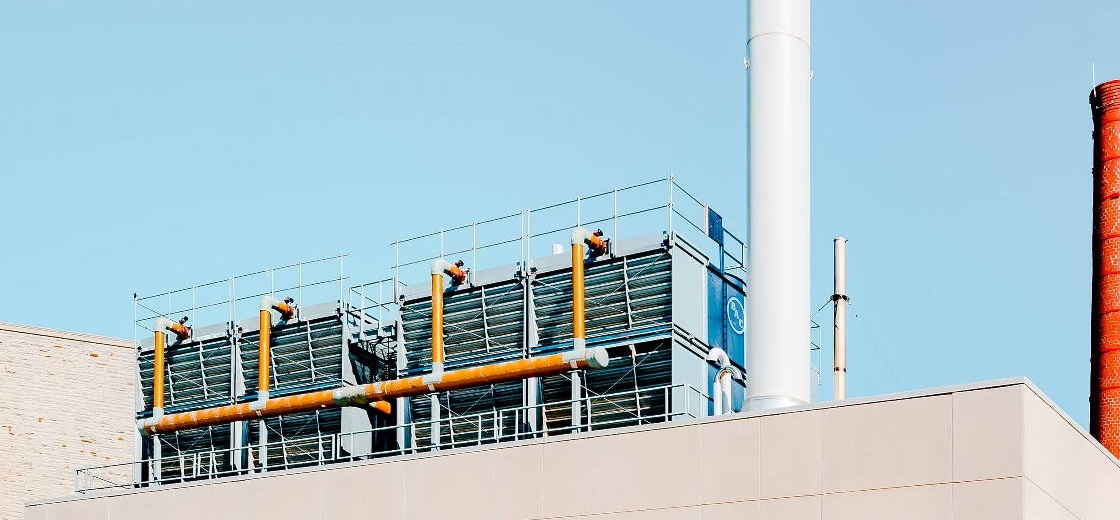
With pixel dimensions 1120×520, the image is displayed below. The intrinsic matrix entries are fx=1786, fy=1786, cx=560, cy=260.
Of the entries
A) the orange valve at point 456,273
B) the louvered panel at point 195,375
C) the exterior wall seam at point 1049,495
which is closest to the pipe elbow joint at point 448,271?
the orange valve at point 456,273

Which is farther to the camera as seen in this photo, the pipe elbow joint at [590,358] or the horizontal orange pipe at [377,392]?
the horizontal orange pipe at [377,392]

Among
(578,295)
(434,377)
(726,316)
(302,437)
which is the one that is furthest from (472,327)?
(726,316)

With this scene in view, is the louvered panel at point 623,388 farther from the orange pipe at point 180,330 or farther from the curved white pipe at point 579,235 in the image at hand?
the orange pipe at point 180,330

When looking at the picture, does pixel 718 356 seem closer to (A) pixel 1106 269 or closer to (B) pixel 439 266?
(B) pixel 439 266

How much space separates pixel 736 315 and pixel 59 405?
19.3 metres

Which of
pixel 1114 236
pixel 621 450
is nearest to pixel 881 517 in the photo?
pixel 621 450

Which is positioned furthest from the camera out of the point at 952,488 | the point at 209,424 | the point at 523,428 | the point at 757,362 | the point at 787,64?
the point at 209,424

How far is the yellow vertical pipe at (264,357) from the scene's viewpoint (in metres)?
38.9

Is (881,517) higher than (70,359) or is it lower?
lower

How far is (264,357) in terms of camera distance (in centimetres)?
3894

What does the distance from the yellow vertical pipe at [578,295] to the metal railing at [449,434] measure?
1231mm

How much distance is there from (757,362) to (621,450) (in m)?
3.33

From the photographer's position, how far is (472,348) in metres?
36.1

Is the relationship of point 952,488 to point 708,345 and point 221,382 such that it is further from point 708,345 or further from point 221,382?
point 221,382
